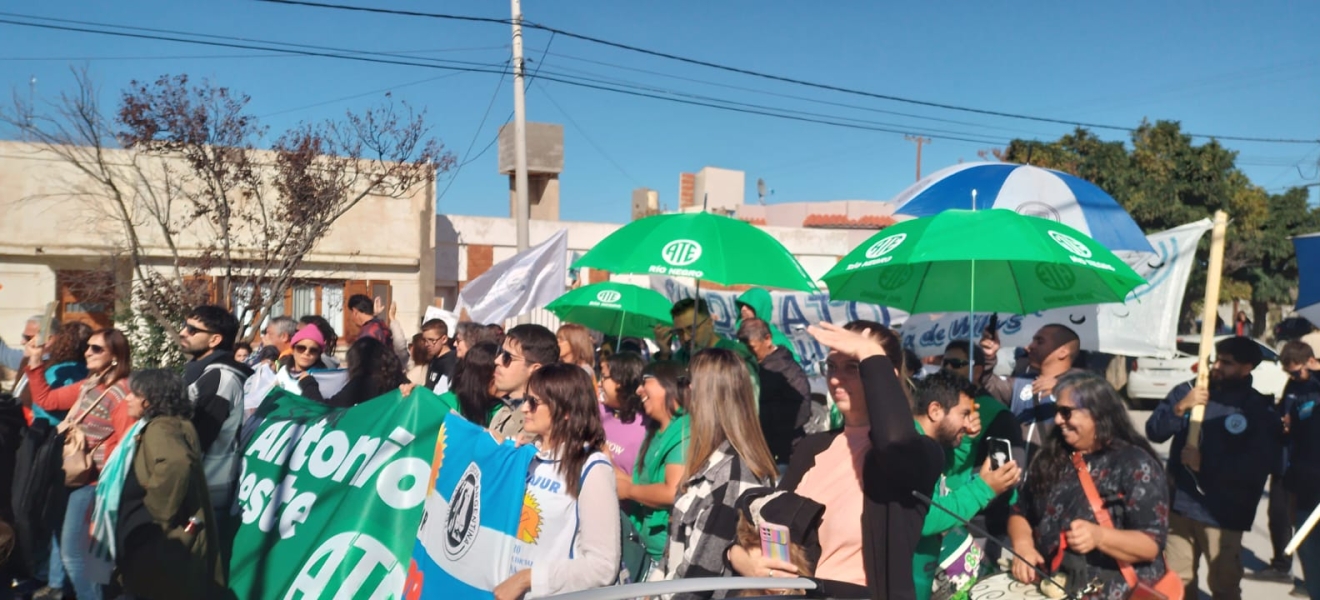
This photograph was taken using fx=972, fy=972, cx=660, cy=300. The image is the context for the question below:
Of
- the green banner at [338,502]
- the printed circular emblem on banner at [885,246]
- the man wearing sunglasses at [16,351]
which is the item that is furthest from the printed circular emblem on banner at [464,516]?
the man wearing sunglasses at [16,351]

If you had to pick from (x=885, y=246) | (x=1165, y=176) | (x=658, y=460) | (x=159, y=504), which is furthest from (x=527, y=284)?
(x=1165, y=176)

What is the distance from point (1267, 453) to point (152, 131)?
1126 centimetres

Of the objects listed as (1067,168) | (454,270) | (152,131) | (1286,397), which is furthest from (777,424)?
(1067,168)

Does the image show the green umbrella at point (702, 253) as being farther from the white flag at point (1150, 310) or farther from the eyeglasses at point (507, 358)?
the white flag at point (1150, 310)

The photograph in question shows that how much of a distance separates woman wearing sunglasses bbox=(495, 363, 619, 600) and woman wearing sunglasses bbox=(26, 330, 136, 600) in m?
3.00

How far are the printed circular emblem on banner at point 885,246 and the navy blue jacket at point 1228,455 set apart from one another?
1.75 metres

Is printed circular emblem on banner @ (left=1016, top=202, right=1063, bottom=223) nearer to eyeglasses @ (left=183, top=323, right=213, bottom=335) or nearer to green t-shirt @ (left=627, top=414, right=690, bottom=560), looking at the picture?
green t-shirt @ (left=627, top=414, right=690, bottom=560)

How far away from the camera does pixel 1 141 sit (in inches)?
664

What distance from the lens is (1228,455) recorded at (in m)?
5.20

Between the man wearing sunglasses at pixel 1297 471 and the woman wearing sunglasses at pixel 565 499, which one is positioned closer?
the woman wearing sunglasses at pixel 565 499

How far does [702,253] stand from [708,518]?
2.84m

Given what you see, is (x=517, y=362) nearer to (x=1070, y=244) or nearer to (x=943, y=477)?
(x=943, y=477)

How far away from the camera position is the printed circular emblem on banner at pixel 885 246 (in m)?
5.11

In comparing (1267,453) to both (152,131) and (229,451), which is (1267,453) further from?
(152,131)
